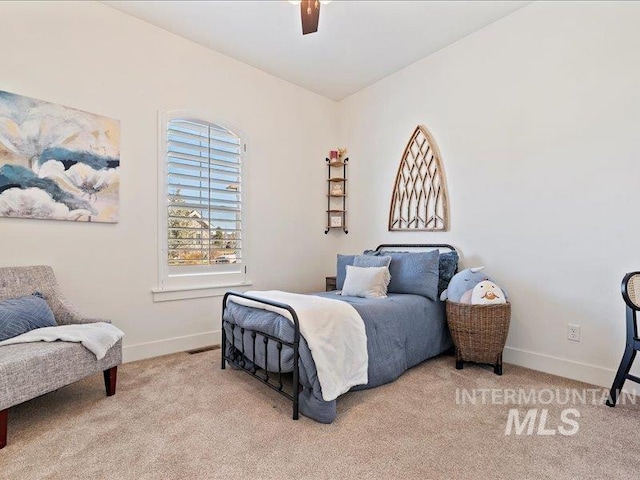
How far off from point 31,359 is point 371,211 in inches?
136

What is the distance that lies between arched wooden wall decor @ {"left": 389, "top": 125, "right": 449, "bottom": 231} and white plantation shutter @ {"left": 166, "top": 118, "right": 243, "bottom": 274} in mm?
1810

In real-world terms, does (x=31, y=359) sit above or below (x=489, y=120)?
below

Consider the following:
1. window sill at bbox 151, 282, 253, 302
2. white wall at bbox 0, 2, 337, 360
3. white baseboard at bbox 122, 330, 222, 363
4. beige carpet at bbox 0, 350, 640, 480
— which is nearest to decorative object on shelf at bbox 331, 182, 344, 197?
white wall at bbox 0, 2, 337, 360

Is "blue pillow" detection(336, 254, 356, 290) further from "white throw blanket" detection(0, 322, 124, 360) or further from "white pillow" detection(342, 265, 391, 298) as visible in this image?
"white throw blanket" detection(0, 322, 124, 360)

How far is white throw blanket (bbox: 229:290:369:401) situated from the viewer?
201 cm

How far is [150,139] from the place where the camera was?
10.6 ft

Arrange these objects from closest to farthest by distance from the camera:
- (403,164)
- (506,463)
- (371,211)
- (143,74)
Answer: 1. (506,463)
2. (143,74)
3. (403,164)
4. (371,211)

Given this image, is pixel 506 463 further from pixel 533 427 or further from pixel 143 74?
pixel 143 74

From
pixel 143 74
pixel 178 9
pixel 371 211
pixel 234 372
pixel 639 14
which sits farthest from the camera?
pixel 371 211

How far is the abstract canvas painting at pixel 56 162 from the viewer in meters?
2.52

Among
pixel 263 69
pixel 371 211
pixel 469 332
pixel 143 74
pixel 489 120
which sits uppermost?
pixel 263 69

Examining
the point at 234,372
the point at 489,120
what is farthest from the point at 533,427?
the point at 489,120

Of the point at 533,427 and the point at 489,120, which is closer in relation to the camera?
the point at 533,427

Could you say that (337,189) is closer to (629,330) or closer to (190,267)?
(190,267)
